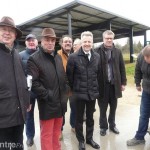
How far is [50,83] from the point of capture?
10.4 feet

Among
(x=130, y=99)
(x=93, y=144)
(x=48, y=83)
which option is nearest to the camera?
(x=48, y=83)

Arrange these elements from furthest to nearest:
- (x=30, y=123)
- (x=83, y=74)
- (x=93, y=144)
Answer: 1. (x=30, y=123)
2. (x=93, y=144)
3. (x=83, y=74)

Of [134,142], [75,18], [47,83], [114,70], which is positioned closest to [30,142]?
[47,83]

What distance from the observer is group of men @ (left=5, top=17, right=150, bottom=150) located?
2.62 meters

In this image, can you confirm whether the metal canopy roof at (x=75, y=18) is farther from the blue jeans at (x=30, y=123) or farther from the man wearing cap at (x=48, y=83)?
the man wearing cap at (x=48, y=83)

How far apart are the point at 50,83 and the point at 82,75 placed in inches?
30.2

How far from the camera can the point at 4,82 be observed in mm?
2520

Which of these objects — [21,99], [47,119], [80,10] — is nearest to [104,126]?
[47,119]

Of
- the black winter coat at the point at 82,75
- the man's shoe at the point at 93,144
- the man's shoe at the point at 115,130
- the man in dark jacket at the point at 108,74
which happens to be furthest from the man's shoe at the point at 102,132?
the black winter coat at the point at 82,75

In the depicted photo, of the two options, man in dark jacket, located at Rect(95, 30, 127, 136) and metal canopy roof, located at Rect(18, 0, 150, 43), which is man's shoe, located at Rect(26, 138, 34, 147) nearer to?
man in dark jacket, located at Rect(95, 30, 127, 136)

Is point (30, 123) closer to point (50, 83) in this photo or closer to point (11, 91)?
point (50, 83)

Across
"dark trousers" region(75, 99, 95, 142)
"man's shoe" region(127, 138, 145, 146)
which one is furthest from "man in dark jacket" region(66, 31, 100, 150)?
"man's shoe" region(127, 138, 145, 146)

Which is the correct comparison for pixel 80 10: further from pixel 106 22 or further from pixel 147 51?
pixel 147 51

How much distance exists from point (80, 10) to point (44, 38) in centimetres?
965
